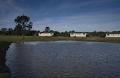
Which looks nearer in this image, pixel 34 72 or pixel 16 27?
pixel 34 72

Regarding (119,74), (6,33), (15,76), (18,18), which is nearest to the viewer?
(15,76)

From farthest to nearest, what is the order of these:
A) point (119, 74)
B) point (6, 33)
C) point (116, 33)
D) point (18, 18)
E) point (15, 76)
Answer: point (116, 33), point (6, 33), point (18, 18), point (119, 74), point (15, 76)

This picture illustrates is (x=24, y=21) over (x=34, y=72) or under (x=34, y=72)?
over

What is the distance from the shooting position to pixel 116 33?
178m

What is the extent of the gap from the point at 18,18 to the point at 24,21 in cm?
441

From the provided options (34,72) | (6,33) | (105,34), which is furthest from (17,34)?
(34,72)

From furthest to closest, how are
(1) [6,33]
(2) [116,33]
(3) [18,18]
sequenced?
(2) [116,33] < (1) [6,33] < (3) [18,18]

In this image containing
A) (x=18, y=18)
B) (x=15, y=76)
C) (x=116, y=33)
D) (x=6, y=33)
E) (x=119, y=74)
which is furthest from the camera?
(x=116, y=33)

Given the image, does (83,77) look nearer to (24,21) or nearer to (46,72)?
(46,72)

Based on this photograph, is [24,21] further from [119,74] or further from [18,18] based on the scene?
[119,74]

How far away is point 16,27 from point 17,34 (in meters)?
6.94

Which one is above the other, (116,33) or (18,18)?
(18,18)

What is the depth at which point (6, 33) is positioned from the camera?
6575 inches

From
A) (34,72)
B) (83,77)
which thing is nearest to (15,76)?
(34,72)
